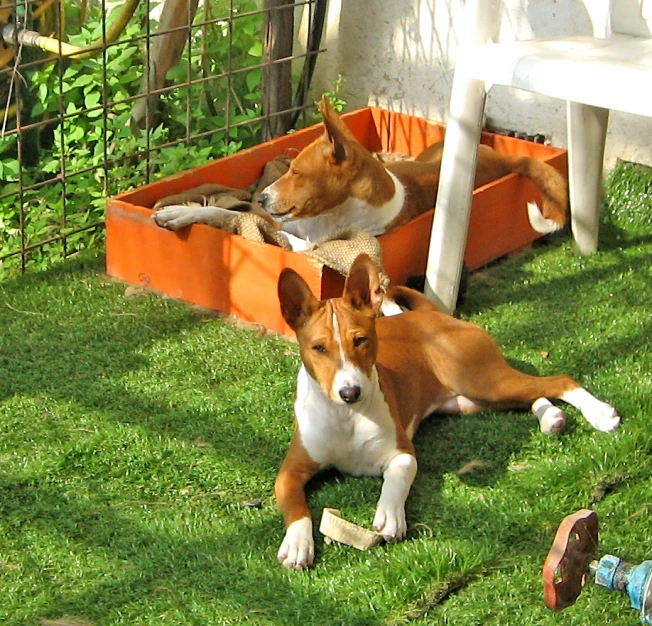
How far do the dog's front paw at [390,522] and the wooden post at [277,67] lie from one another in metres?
2.69

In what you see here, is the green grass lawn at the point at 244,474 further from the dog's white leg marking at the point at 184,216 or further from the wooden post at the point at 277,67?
the wooden post at the point at 277,67

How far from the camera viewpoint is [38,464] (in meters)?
3.21

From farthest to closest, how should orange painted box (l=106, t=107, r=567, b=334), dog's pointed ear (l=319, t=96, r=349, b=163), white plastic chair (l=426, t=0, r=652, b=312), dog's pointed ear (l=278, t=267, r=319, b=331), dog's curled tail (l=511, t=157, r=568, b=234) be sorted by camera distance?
dog's curled tail (l=511, t=157, r=568, b=234) → dog's pointed ear (l=319, t=96, r=349, b=163) → orange painted box (l=106, t=107, r=567, b=334) → white plastic chair (l=426, t=0, r=652, b=312) → dog's pointed ear (l=278, t=267, r=319, b=331)

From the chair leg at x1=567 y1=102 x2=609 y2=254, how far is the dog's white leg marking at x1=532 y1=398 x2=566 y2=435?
4.39ft

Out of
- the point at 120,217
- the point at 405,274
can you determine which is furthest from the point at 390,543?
the point at 120,217

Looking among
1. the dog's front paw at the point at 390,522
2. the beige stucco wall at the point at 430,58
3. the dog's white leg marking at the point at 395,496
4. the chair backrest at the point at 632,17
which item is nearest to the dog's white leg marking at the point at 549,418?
the dog's white leg marking at the point at 395,496

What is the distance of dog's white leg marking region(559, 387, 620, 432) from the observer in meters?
3.37

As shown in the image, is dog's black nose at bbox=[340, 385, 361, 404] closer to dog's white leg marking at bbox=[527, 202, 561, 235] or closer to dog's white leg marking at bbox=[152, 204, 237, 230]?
dog's white leg marking at bbox=[152, 204, 237, 230]

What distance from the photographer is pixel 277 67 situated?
523 cm

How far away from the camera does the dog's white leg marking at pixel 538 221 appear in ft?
15.4

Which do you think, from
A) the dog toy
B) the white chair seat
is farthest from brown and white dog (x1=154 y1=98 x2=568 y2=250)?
the dog toy

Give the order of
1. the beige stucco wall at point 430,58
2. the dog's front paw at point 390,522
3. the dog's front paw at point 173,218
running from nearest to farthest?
the dog's front paw at point 390,522 → the dog's front paw at point 173,218 → the beige stucco wall at point 430,58

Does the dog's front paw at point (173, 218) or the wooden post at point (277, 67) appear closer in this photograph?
the dog's front paw at point (173, 218)

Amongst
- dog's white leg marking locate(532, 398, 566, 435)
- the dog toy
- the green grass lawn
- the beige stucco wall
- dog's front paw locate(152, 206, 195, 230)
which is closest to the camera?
the dog toy
